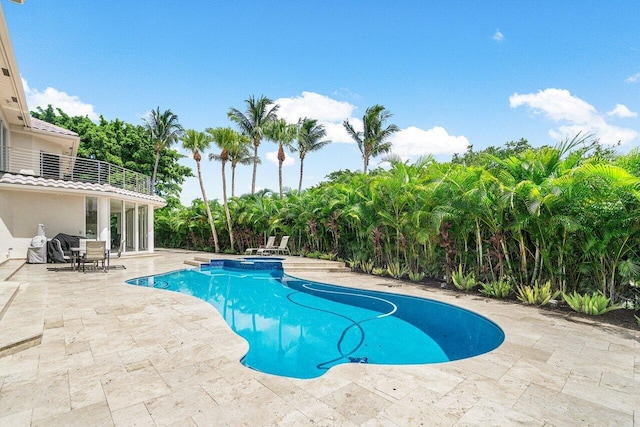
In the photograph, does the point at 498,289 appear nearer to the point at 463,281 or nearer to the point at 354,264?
the point at 463,281

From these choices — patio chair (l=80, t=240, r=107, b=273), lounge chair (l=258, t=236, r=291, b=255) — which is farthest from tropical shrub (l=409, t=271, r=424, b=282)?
patio chair (l=80, t=240, r=107, b=273)

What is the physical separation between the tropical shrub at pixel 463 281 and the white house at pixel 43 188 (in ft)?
47.2

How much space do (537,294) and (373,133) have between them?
1876 cm

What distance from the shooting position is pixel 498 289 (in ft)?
23.8

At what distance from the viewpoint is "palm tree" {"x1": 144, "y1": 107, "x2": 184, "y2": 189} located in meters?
25.8

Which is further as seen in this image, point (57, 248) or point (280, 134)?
point (280, 134)

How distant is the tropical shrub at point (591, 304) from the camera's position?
561cm

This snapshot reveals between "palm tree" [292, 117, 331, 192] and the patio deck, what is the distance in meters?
20.7

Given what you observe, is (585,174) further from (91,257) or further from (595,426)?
(91,257)

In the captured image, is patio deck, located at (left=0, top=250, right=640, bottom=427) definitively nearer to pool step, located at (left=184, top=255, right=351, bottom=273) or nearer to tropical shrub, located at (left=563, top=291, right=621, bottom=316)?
tropical shrub, located at (left=563, top=291, right=621, bottom=316)

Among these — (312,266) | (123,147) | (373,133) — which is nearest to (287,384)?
(312,266)

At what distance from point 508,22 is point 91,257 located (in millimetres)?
15542

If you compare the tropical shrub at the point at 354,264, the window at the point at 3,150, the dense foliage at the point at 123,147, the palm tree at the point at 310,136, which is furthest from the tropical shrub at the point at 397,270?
the dense foliage at the point at 123,147

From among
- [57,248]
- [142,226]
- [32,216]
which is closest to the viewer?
[57,248]
